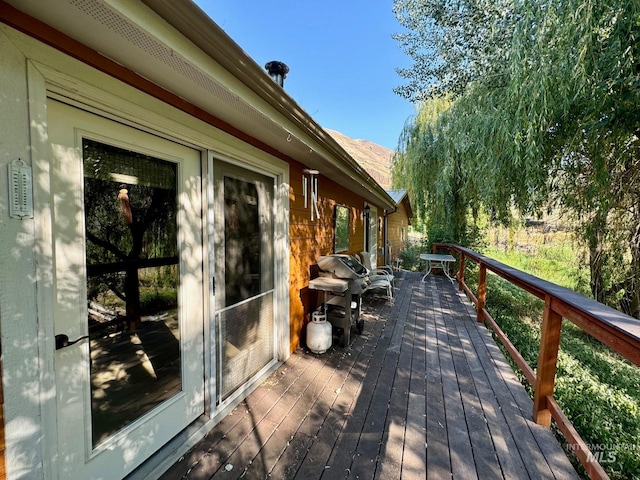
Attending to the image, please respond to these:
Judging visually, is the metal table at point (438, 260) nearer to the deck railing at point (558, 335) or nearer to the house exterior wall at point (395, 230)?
the house exterior wall at point (395, 230)

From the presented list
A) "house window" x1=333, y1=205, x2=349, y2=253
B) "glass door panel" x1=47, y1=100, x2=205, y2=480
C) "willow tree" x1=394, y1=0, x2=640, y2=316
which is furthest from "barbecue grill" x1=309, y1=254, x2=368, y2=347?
"willow tree" x1=394, y1=0, x2=640, y2=316

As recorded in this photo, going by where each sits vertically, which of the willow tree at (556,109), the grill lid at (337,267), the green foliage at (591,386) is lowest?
the green foliage at (591,386)

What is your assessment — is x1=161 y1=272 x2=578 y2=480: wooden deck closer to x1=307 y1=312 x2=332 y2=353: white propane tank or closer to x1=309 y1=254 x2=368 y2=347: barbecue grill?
x1=307 y1=312 x2=332 y2=353: white propane tank

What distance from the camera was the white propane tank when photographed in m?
3.06

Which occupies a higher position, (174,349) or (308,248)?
(308,248)

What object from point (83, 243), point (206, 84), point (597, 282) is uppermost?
point (206, 84)

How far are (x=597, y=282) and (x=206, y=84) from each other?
610 cm

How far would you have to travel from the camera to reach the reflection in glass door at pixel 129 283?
1366 mm

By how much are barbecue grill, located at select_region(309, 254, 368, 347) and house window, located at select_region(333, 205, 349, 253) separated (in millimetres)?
1173

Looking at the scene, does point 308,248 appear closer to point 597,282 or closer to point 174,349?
point 174,349

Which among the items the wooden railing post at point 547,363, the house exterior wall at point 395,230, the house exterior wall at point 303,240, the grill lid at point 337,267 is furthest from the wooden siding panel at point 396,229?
the wooden railing post at point 547,363

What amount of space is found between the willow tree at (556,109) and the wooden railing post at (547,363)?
187 centimetres

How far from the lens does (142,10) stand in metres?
1.00

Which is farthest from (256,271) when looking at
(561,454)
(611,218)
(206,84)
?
(611,218)
